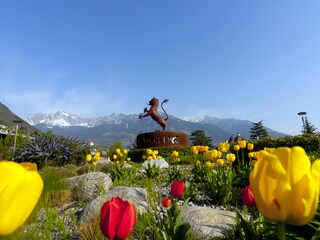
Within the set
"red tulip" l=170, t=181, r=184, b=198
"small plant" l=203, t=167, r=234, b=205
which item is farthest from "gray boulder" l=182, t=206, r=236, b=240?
"small plant" l=203, t=167, r=234, b=205

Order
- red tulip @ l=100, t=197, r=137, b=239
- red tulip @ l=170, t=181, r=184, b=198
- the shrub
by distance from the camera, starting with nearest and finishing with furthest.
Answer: red tulip @ l=100, t=197, r=137, b=239
red tulip @ l=170, t=181, r=184, b=198
the shrub

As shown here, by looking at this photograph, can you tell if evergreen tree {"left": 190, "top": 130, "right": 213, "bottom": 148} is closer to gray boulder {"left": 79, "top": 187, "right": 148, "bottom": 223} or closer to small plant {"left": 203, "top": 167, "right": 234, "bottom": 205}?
small plant {"left": 203, "top": 167, "right": 234, "bottom": 205}

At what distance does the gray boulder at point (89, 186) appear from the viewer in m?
6.29

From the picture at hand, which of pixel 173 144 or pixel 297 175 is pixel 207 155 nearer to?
pixel 297 175

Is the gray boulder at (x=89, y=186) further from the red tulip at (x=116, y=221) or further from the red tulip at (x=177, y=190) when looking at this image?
the red tulip at (x=116, y=221)

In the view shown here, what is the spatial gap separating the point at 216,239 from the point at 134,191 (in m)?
2.17

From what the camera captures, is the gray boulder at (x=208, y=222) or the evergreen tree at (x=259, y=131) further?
the evergreen tree at (x=259, y=131)

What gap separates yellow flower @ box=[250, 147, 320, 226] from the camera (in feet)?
2.70

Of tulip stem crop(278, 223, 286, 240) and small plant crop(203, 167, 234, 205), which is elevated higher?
tulip stem crop(278, 223, 286, 240)

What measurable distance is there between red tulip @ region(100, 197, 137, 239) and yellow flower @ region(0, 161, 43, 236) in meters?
0.56

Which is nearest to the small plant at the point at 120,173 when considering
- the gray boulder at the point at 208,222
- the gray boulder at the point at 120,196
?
the gray boulder at the point at 120,196

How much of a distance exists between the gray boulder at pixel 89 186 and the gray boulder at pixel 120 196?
1.15 meters

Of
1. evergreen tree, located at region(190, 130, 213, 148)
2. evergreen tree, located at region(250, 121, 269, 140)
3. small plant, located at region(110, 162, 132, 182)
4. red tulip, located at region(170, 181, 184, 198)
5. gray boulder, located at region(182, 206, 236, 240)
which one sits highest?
evergreen tree, located at region(250, 121, 269, 140)

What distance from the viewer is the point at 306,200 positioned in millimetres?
821
